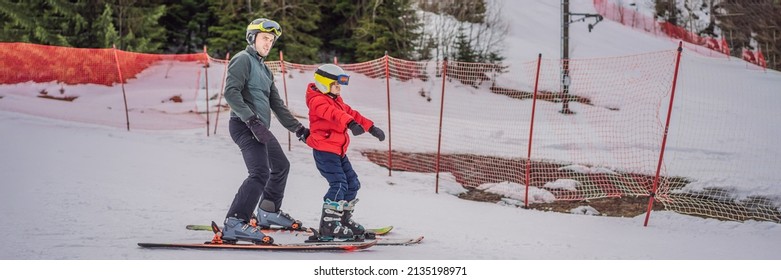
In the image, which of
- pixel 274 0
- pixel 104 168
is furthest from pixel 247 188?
pixel 274 0

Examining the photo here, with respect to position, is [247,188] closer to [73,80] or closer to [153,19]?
[73,80]

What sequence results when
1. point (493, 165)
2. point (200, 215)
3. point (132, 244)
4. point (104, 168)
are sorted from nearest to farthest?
point (132, 244), point (200, 215), point (104, 168), point (493, 165)

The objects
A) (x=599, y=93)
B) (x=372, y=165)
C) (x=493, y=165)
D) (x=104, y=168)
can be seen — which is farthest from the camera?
(x=599, y=93)

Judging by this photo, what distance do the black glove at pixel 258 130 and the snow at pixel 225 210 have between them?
2.40 feet

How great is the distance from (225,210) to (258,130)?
2.13 meters

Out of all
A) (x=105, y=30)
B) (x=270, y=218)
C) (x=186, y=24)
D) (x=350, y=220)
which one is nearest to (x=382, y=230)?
(x=350, y=220)

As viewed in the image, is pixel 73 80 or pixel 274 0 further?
pixel 274 0

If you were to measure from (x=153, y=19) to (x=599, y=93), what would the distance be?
38.0 ft

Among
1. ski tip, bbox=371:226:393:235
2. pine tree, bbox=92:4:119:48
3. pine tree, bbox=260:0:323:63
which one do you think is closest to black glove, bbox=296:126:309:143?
ski tip, bbox=371:226:393:235

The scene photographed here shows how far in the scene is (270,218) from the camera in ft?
17.7

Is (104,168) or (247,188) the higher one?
(247,188)

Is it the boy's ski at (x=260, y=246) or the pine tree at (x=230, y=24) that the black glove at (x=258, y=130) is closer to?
the boy's ski at (x=260, y=246)

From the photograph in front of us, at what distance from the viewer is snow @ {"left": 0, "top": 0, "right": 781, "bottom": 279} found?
4852 millimetres

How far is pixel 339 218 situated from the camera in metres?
5.04
